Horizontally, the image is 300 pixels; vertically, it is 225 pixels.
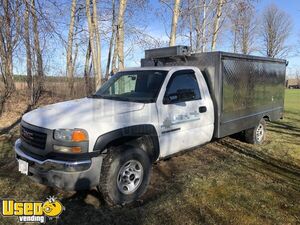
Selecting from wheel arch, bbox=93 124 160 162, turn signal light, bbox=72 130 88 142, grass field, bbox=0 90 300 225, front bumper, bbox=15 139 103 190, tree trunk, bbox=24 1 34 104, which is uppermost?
tree trunk, bbox=24 1 34 104

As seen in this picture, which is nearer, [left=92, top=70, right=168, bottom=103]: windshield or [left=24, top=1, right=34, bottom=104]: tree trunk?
[left=92, top=70, right=168, bottom=103]: windshield

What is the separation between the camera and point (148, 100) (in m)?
4.75

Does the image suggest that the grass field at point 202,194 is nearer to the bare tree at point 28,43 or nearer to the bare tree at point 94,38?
the bare tree at point 28,43

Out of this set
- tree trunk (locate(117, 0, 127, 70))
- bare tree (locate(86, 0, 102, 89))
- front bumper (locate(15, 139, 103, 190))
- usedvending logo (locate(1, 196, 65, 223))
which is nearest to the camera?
front bumper (locate(15, 139, 103, 190))

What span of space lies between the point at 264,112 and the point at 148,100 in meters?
4.43

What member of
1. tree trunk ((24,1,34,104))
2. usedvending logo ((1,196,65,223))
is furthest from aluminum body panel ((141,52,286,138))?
tree trunk ((24,1,34,104))

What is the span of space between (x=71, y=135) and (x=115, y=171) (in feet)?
2.71

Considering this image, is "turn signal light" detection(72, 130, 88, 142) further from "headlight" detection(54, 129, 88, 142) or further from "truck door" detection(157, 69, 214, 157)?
"truck door" detection(157, 69, 214, 157)

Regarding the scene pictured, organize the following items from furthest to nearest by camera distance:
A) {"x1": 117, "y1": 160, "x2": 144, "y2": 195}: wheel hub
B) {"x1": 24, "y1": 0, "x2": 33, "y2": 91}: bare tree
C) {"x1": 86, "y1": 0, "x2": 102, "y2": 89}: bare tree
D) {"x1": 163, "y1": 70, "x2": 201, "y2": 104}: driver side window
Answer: {"x1": 86, "y1": 0, "x2": 102, "y2": 89}: bare tree, {"x1": 24, "y1": 0, "x2": 33, "y2": 91}: bare tree, {"x1": 163, "y1": 70, "x2": 201, "y2": 104}: driver side window, {"x1": 117, "y1": 160, "x2": 144, "y2": 195}: wheel hub

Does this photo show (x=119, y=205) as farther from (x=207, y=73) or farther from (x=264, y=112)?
(x=264, y=112)

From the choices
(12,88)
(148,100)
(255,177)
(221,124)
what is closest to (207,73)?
(221,124)

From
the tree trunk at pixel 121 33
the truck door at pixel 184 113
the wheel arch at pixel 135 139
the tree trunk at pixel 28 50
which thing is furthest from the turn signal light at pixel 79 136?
the tree trunk at pixel 121 33

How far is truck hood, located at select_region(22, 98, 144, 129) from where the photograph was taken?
392cm

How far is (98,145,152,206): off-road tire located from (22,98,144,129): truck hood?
0.54 metres
